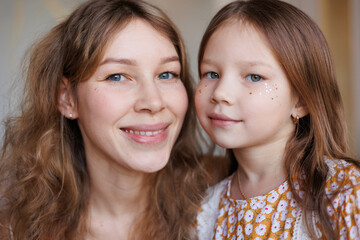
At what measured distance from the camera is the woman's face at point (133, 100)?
1.70 metres

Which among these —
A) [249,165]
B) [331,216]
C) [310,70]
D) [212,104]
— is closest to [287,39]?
[310,70]

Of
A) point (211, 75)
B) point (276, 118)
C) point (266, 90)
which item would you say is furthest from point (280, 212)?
point (211, 75)

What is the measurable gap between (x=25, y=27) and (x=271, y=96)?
6.78 feet

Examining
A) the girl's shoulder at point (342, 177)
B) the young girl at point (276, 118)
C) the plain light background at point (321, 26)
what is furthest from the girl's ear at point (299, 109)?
the plain light background at point (321, 26)

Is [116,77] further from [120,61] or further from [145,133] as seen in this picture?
[145,133]

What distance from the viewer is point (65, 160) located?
201 centimetres

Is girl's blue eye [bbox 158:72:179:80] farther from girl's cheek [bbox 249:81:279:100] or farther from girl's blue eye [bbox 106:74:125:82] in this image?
girl's cheek [bbox 249:81:279:100]

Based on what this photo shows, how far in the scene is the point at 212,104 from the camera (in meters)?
1.66

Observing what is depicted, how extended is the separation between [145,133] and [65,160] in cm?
48

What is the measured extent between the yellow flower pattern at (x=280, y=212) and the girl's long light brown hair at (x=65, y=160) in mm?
198

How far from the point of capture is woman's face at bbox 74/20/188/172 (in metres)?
1.70

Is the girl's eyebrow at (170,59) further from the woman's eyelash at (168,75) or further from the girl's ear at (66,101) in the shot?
the girl's ear at (66,101)

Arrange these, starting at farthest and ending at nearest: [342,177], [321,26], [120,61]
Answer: [321,26], [120,61], [342,177]

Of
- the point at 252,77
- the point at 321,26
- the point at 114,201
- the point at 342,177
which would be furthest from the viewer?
the point at 321,26
